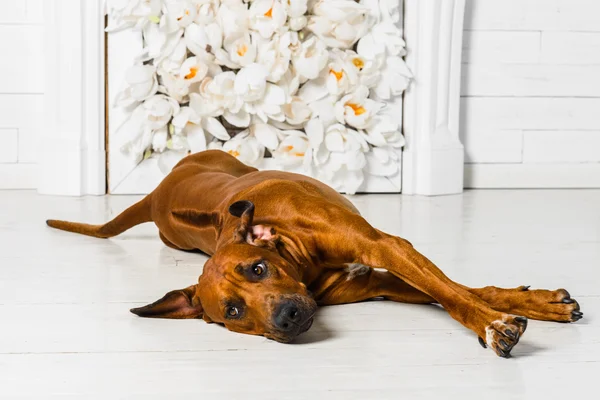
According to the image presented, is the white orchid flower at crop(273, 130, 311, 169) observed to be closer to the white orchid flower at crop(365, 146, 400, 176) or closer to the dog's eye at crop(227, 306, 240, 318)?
the white orchid flower at crop(365, 146, 400, 176)

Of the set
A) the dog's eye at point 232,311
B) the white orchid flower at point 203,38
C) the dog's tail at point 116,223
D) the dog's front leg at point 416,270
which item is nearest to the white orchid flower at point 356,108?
the white orchid flower at point 203,38

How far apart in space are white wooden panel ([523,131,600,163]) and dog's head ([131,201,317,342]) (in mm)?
2716

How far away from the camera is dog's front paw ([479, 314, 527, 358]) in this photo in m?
1.49

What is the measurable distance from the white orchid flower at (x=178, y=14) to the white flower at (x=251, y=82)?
0.32 meters

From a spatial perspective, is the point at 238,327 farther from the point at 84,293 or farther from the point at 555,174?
the point at 555,174

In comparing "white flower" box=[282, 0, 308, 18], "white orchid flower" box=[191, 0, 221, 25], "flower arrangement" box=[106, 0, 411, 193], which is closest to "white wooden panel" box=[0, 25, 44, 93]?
"flower arrangement" box=[106, 0, 411, 193]

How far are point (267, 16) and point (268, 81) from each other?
0.91 feet

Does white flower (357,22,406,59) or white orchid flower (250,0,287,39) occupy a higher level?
white orchid flower (250,0,287,39)

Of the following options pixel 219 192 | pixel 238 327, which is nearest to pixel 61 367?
pixel 238 327

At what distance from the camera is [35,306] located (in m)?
1.94

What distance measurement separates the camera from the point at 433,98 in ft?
12.7

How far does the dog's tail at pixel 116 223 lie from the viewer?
8.91ft

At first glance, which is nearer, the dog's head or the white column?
the dog's head

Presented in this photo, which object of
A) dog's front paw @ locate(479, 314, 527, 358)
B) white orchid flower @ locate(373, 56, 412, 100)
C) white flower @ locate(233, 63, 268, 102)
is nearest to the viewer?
dog's front paw @ locate(479, 314, 527, 358)
